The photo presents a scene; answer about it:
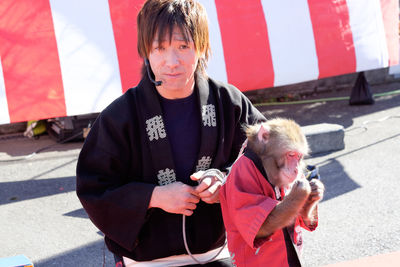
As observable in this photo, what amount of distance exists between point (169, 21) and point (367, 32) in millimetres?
4726

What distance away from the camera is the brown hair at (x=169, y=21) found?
1727mm

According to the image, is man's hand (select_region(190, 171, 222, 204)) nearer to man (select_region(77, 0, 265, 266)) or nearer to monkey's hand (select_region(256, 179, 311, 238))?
man (select_region(77, 0, 265, 266))

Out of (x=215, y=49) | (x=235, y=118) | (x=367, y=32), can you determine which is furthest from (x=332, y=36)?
(x=235, y=118)

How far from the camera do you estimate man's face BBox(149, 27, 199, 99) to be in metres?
1.75

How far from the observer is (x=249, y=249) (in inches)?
64.5

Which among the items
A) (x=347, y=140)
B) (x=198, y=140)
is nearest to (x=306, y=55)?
(x=347, y=140)

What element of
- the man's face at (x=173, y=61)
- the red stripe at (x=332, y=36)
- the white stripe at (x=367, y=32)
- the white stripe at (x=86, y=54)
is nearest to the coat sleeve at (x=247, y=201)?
the man's face at (x=173, y=61)

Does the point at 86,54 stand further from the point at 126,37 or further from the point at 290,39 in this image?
the point at 290,39

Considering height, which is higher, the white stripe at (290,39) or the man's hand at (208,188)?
the white stripe at (290,39)

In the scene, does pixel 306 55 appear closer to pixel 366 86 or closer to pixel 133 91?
pixel 366 86

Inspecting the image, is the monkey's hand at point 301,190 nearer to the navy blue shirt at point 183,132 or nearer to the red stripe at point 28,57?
the navy blue shirt at point 183,132

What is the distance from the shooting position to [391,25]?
6.07m

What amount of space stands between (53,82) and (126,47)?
78cm

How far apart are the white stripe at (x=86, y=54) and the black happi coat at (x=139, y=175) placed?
3.04 m
